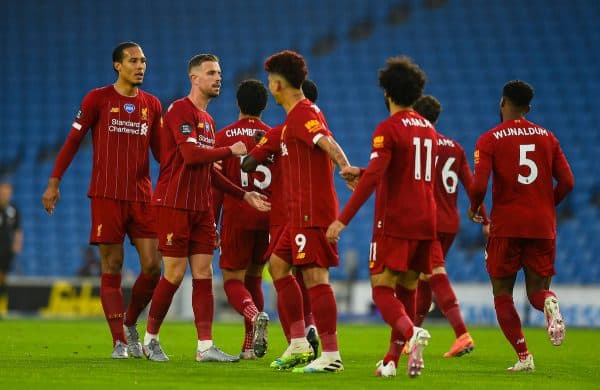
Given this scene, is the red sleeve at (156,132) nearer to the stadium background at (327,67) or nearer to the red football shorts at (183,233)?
the red football shorts at (183,233)

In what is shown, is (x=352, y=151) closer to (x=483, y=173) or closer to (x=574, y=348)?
(x=574, y=348)

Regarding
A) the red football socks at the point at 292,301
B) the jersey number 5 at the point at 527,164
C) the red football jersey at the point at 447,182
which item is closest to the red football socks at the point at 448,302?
the red football jersey at the point at 447,182

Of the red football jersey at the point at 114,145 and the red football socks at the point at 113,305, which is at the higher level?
the red football jersey at the point at 114,145

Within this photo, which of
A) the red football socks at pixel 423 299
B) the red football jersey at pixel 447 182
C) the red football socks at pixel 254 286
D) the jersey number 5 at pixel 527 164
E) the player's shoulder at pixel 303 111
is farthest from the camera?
the red football socks at pixel 423 299

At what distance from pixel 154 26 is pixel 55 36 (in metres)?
→ 2.25

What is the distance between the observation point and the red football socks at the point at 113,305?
27.5 ft

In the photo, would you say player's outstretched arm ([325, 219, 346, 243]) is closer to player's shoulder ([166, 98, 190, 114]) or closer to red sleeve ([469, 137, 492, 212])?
red sleeve ([469, 137, 492, 212])

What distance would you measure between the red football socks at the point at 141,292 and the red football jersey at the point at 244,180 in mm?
798

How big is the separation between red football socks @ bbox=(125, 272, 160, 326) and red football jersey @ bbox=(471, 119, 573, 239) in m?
2.60

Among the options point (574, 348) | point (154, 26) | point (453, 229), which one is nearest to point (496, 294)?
point (453, 229)

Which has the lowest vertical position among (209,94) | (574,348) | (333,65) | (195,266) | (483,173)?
(574,348)

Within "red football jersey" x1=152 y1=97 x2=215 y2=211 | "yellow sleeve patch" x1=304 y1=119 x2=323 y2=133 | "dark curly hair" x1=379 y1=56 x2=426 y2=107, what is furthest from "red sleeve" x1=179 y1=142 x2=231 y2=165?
"dark curly hair" x1=379 y1=56 x2=426 y2=107

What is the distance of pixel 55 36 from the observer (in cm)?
2373

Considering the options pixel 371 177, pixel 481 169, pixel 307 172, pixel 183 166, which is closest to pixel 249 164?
pixel 307 172
